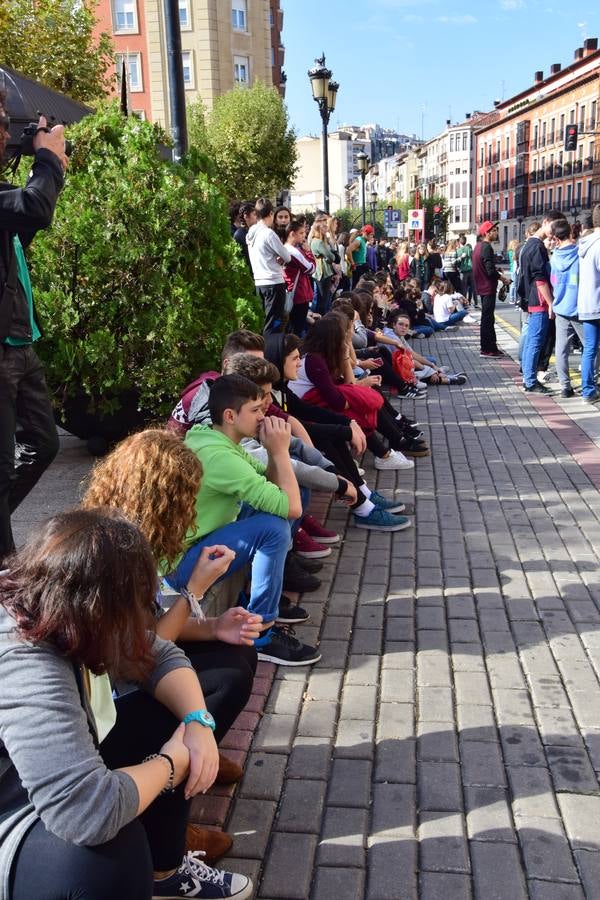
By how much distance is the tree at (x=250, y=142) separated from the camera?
3453cm

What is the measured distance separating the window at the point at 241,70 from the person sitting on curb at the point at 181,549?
1823 inches

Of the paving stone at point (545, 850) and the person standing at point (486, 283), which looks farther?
the person standing at point (486, 283)

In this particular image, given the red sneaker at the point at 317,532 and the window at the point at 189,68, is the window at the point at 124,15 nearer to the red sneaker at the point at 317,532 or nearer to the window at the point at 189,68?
the window at the point at 189,68

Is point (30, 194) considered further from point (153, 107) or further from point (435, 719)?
point (153, 107)

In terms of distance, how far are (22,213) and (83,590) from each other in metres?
2.15

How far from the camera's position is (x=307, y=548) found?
5074mm

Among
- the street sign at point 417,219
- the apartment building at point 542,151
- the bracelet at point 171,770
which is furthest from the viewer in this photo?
the apartment building at point 542,151

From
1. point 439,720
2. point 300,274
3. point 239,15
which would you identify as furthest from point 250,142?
point 439,720

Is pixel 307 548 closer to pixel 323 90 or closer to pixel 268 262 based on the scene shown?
pixel 268 262

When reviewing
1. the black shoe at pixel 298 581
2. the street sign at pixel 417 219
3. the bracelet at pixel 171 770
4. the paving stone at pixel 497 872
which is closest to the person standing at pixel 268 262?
the black shoe at pixel 298 581

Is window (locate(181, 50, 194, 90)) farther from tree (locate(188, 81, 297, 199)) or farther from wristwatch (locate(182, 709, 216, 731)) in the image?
wristwatch (locate(182, 709, 216, 731))

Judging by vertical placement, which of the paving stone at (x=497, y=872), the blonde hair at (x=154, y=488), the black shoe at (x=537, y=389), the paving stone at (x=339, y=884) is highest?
the blonde hair at (x=154, y=488)

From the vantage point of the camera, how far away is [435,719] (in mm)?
3332

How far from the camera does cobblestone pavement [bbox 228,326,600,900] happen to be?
2557 mm
